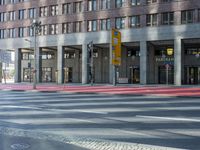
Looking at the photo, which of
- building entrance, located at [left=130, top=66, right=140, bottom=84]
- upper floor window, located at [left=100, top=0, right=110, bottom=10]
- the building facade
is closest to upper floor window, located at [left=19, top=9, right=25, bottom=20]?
the building facade

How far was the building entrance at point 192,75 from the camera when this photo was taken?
44.9m

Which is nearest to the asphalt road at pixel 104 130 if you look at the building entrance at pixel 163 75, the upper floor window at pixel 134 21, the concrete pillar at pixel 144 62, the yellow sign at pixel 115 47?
the yellow sign at pixel 115 47

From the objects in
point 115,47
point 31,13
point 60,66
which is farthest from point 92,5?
point 115,47

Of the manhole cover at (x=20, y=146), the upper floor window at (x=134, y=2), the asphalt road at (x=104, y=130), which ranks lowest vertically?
the manhole cover at (x=20, y=146)

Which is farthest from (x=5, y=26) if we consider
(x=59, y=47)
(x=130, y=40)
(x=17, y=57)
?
(x=130, y=40)

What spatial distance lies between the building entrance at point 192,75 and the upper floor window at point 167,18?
8367 millimetres

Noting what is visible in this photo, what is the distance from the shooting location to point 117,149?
20.4 feet

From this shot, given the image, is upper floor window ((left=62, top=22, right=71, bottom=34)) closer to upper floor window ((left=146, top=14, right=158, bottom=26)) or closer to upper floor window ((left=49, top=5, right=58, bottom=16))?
upper floor window ((left=49, top=5, right=58, bottom=16))

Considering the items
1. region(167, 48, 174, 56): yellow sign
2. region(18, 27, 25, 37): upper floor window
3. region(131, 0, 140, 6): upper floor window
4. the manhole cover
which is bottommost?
the manhole cover

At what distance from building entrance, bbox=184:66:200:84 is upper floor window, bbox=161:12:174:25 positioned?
8.37 metres

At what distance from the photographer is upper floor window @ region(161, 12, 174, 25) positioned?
136ft

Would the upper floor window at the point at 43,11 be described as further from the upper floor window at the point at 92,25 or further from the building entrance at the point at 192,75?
the building entrance at the point at 192,75

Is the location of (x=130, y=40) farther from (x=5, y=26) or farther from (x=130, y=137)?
(x=130, y=137)

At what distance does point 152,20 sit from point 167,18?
2199 mm
